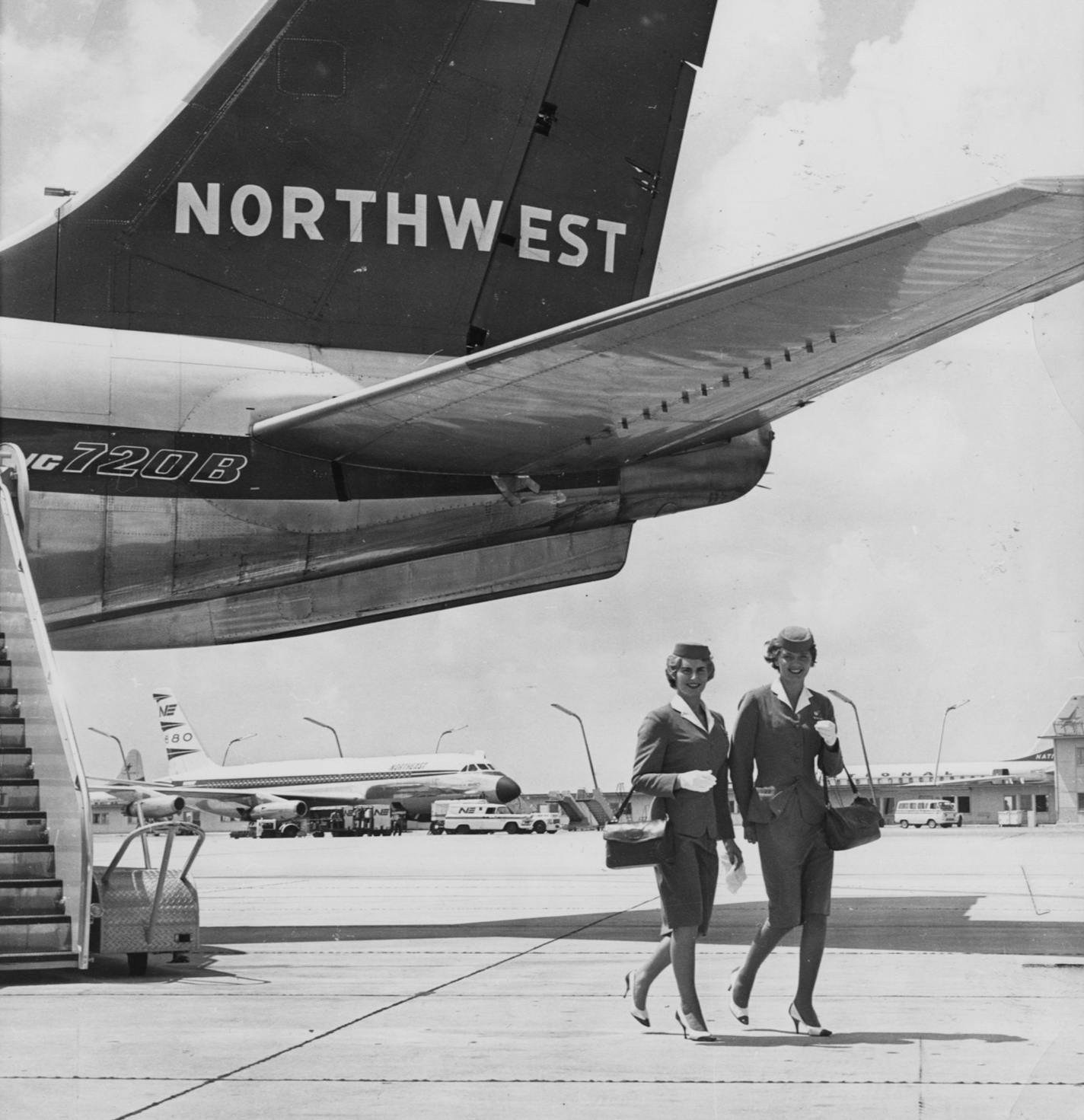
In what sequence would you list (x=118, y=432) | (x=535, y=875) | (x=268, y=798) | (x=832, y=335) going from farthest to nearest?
(x=268, y=798), (x=535, y=875), (x=118, y=432), (x=832, y=335)

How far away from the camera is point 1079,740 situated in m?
91.2

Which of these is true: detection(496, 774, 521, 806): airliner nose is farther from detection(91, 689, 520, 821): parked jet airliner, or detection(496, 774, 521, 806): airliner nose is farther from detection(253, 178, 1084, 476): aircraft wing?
detection(253, 178, 1084, 476): aircraft wing

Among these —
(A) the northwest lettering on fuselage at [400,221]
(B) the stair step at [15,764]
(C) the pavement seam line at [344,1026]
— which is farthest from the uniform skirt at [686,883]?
(A) the northwest lettering on fuselage at [400,221]

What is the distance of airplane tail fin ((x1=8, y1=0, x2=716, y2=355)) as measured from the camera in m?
11.6

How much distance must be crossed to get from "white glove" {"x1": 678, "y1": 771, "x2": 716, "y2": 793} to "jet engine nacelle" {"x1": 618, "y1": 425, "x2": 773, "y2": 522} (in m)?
5.17

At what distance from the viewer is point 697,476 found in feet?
36.7

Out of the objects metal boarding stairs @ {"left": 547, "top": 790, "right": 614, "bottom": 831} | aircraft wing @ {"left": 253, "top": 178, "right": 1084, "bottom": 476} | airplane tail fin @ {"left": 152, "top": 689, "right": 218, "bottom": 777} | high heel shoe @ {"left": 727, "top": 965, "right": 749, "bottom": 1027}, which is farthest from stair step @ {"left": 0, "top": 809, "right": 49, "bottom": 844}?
airplane tail fin @ {"left": 152, "top": 689, "right": 218, "bottom": 777}

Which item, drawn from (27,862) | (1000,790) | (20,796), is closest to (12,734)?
(20,796)

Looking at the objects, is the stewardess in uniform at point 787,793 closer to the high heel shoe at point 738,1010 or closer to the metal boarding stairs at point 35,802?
the high heel shoe at point 738,1010

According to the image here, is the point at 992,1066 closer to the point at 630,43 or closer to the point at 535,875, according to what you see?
the point at 630,43

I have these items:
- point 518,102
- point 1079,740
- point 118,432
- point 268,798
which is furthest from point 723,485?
point 1079,740

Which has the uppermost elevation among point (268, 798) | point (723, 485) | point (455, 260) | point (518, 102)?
point (518, 102)

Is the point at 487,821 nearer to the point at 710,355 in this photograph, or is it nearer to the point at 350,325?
the point at 350,325

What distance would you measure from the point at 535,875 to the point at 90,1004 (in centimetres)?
1402
